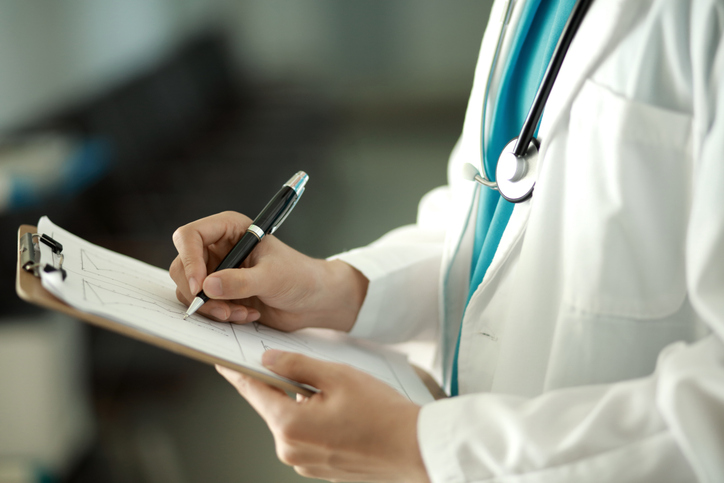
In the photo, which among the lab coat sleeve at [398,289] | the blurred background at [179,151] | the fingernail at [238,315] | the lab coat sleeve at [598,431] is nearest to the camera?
the lab coat sleeve at [598,431]

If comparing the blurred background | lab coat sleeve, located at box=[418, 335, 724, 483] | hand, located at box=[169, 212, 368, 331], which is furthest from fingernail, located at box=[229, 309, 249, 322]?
the blurred background

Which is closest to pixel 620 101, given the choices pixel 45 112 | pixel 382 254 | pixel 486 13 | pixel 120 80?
pixel 382 254

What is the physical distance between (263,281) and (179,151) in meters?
2.39

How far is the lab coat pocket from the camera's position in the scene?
1.34ft

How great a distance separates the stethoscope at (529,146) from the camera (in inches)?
17.6

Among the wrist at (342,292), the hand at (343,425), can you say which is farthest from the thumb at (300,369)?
the wrist at (342,292)

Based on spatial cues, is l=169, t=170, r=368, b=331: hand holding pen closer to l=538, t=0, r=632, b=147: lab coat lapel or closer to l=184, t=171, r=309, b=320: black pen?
l=184, t=171, r=309, b=320: black pen

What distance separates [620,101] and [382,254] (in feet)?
1.19

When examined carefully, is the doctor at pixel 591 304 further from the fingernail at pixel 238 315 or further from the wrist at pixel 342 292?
the wrist at pixel 342 292

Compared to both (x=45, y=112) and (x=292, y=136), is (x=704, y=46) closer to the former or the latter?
(x=45, y=112)

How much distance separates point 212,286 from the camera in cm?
50

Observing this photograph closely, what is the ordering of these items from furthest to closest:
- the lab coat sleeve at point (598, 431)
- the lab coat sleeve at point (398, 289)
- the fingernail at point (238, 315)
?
1. the lab coat sleeve at point (398, 289)
2. the fingernail at point (238, 315)
3. the lab coat sleeve at point (598, 431)

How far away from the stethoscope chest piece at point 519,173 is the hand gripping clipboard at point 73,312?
10.7 inches

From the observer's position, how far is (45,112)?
199cm
